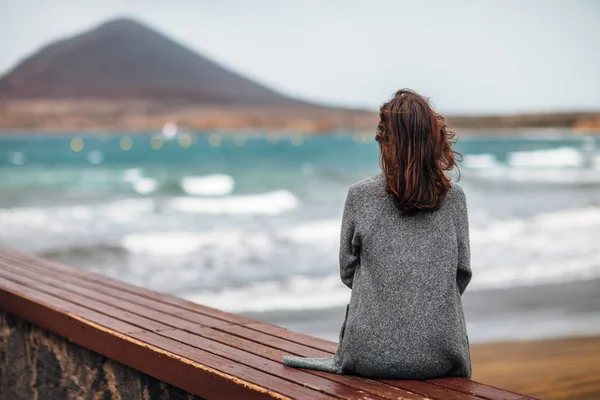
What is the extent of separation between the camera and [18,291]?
3.67 m

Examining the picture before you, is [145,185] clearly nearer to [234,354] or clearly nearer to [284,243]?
[284,243]

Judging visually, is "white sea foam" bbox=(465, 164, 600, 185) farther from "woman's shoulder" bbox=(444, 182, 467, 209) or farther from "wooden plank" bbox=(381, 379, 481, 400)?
"wooden plank" bbox=(381, 379, 481, 400)

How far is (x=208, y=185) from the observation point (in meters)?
29.5

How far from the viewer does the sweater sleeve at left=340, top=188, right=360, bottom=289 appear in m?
2.41

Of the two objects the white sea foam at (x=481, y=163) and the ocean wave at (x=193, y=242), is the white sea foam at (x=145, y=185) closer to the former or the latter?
the ocean wave at (x=193, y=242)

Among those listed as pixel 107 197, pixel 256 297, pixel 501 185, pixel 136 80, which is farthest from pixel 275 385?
pixel 136 80

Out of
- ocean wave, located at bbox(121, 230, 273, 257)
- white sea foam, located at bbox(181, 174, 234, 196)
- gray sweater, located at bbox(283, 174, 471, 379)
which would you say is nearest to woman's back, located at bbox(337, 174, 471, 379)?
gray sweater, located at bbox(283, 174, 471, 379)

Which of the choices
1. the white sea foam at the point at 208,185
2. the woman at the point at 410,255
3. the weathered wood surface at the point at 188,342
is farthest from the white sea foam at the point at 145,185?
the woman at the point at 410,255

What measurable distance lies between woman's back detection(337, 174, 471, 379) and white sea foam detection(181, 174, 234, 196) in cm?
2184

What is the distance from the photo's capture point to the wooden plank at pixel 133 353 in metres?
2.37

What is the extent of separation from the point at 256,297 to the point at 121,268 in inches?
111

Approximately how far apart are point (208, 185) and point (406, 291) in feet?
90.1

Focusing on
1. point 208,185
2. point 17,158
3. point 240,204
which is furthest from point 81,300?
point 17,158

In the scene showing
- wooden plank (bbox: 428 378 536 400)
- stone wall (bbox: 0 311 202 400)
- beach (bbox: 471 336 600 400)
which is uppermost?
wooden plank (bbox: 428 378 536 400)
